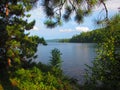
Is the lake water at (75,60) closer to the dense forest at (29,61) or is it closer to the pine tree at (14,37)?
the dense forest at (29,61)

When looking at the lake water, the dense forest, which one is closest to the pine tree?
the dense forest

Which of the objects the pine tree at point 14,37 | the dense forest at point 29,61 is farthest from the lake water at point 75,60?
the pine tree at point 14,37

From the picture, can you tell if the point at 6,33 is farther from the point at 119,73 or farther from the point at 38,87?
the point at 119,73

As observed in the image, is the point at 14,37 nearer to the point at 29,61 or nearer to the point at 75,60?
the point at 29,61

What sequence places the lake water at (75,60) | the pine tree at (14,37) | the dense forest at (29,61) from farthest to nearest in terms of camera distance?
the lake water at (75,60) < the pine tree at (14,37) < the dense forest at (29,61)

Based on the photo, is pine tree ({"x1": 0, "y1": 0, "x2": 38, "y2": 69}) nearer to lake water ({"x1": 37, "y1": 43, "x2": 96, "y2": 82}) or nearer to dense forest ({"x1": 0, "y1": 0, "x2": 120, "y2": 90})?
dense forest ({"x1": 0, "y1": 0, "x2": 120, "y2": 90})

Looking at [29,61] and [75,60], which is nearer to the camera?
[29,61]

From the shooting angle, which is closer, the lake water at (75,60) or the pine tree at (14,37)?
the pine tree at (14,37)

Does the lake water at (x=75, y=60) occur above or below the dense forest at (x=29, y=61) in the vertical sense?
below

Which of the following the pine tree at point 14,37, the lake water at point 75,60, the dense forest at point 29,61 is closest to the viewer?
the dense forest at point 29,61

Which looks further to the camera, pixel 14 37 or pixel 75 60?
pixel 75 60

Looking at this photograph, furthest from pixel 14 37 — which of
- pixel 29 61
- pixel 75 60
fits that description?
pixel 75 60

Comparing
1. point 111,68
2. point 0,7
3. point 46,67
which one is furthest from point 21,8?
point 111,68

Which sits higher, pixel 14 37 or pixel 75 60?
pixel 14 37
